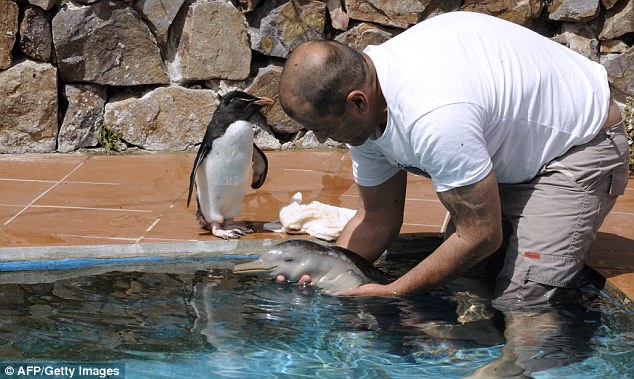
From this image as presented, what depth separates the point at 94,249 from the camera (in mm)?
4801

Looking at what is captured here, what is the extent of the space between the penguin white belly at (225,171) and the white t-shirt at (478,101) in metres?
1.16

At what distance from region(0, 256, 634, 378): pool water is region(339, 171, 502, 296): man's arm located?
19 centimetres

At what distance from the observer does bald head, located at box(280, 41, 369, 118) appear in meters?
3.49

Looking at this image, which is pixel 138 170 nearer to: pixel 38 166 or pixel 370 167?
pixel 38 166

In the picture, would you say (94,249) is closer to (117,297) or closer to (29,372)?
(117,297)

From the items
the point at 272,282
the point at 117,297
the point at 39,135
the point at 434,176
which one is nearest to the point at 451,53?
the point at 434,176

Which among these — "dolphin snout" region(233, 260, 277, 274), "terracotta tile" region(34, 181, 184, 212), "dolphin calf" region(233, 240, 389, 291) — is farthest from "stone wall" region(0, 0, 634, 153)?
"dolphin calf" region(233, 240, 389, 291)

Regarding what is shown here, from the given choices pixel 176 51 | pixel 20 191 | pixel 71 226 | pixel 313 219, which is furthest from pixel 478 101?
pixel 176 51

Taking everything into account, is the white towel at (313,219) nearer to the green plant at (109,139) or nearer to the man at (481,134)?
the man at (481,134)

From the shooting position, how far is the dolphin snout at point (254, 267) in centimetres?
437

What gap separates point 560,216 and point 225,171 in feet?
6.21

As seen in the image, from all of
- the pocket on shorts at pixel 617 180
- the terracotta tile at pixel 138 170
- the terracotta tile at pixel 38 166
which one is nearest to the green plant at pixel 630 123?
the pocket on shorts at pixel 617 180

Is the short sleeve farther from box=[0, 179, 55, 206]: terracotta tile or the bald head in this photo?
box=[0, 179, 55, 206]: terracotta tile

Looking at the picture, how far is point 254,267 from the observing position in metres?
4.43
